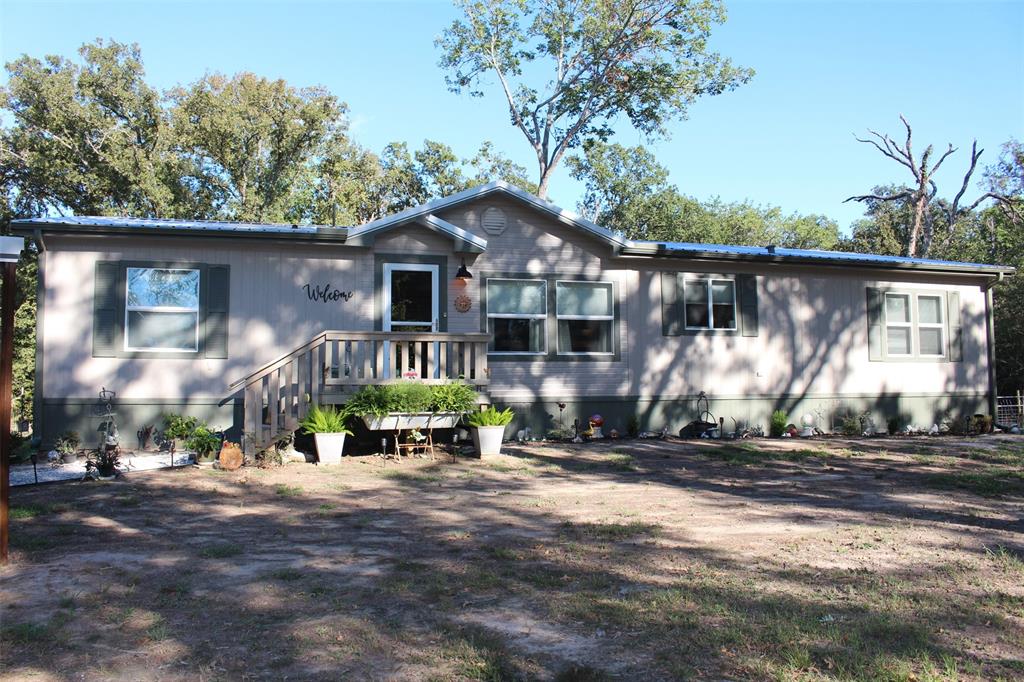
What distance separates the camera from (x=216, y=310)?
11.5 metres

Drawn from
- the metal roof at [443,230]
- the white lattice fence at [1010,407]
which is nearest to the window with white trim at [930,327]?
the metal roof at [443,230]

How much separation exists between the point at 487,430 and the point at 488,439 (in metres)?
0.15

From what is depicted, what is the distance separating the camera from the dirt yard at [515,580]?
3.43m

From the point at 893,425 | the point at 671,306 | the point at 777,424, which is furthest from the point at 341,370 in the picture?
the point at 893,425

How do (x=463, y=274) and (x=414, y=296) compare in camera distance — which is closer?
(x=463, y=274)

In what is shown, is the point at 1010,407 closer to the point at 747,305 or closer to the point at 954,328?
the point at 954,328

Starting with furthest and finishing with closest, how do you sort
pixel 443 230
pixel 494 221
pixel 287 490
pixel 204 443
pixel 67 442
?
pixel 494 221
pixel 443 230
pixel 67 442
pixel 204 443
pixel 287 490

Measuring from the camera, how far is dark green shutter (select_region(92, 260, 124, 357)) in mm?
11055

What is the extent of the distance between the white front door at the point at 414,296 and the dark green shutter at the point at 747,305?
5750mm

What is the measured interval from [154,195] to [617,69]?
1582cm

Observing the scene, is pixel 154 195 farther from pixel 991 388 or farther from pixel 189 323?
pixel 991 388

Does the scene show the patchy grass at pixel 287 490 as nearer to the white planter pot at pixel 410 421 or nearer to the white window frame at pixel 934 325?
the white planter pot at pixel 410 421

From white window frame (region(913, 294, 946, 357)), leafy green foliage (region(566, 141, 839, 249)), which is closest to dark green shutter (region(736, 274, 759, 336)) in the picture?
white window frame (region(913, 294, 946, 357))

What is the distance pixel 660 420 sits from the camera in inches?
532
